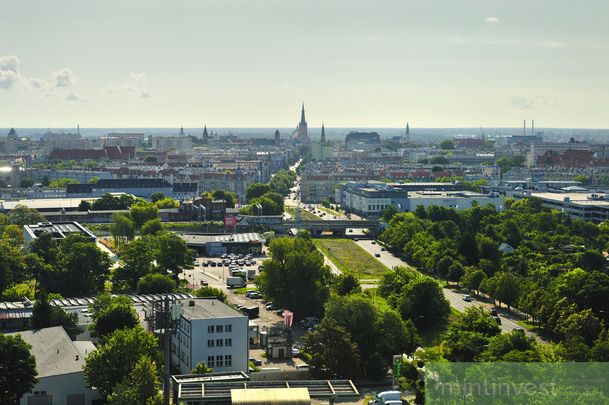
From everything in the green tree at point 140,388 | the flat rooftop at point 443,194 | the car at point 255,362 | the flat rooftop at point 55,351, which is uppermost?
the green tree at point 140,388

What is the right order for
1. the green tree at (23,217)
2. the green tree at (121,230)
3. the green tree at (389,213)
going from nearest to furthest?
the green tree at (121,230) < the green tree at (23,217) < the green tree at (389,213)

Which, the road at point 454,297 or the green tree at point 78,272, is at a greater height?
the green tree at point 78,272

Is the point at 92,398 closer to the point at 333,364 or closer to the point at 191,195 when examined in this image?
the point at 333,364

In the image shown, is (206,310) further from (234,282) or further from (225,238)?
(225,238)

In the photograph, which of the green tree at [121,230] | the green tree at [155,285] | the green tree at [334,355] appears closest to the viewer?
the green tree at [334,355]

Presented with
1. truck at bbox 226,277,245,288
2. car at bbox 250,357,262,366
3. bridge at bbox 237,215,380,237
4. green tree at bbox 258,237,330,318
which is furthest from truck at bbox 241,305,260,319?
bridge at bbox 237,215,380,237

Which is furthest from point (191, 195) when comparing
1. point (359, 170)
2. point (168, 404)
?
point (168, 404)

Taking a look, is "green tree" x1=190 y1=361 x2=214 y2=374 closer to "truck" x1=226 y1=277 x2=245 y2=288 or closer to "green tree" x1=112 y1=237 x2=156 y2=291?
"green tree" x1=112 y1=237 x2=156 y2=291

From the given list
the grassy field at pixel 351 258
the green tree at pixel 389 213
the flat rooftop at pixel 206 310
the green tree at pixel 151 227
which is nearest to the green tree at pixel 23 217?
the green tree at pixel 151 227

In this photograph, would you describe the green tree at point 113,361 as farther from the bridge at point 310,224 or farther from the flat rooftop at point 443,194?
the flat rooftop at point 443,194
